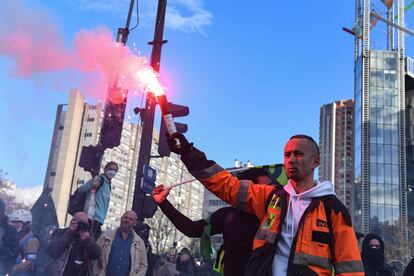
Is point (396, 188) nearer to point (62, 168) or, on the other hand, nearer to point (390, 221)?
point (390, 221)

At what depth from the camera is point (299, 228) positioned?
2.90m

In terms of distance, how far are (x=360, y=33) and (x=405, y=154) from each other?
58.8 feet

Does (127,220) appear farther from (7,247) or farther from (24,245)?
(24,245)

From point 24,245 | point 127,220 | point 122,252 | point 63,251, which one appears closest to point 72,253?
point 63,251

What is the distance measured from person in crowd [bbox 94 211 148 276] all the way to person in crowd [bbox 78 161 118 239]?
98 cm

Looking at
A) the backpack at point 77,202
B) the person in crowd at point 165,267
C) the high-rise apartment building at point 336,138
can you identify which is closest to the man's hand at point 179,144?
the backpack at point 77,202

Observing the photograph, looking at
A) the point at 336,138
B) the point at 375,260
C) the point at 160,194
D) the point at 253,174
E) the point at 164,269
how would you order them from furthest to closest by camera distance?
the point at 336,138 → the point at 164,269 → the point at 375,260 → the point at 253,174 → the point at 160,194

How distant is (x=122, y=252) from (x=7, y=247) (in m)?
1.42

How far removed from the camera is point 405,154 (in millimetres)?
62656

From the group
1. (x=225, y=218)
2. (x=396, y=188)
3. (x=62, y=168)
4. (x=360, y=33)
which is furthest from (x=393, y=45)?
(x=225, y=218)

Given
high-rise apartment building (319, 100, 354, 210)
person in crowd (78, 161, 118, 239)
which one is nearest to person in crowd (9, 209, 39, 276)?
person in crowd (78, 161, 118, 239)

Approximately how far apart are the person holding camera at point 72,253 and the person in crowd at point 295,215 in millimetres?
3436

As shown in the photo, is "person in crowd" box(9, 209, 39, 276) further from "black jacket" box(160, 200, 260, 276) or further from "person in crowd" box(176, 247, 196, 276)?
"person in crowd" box(176, 247, 196, 276)

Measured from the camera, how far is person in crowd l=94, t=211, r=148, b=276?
20.8ft
